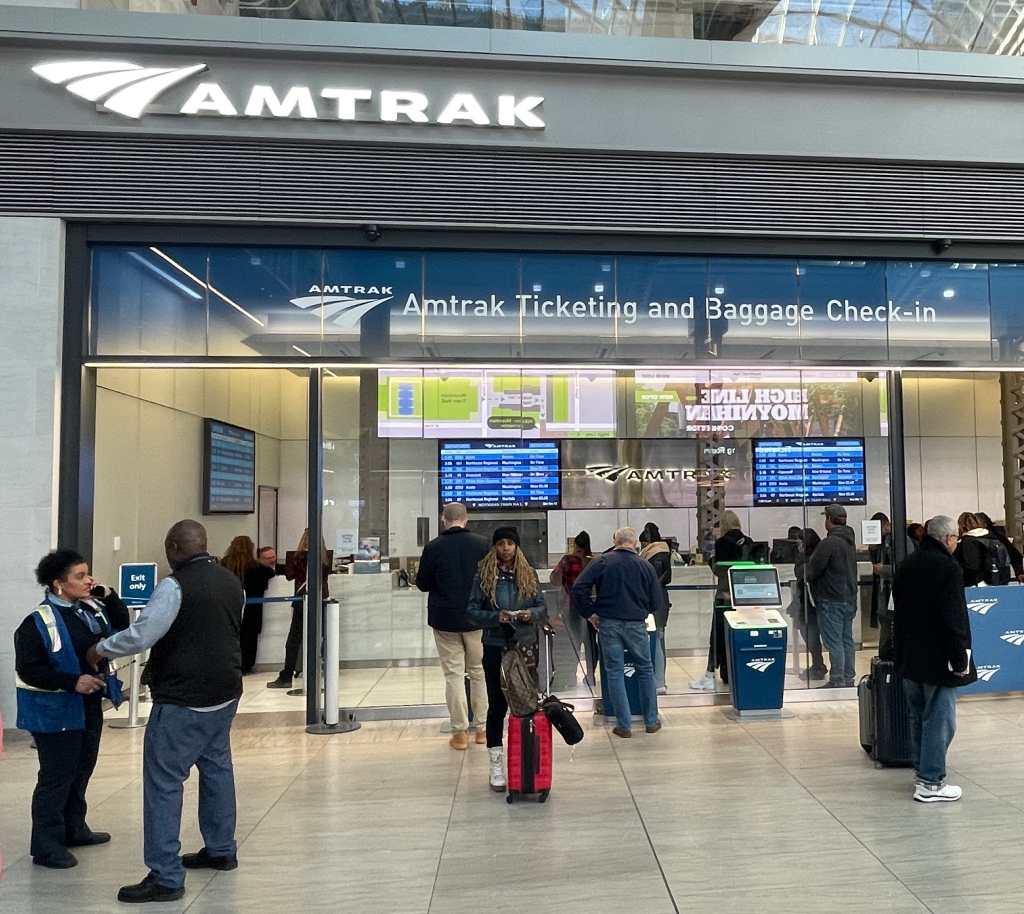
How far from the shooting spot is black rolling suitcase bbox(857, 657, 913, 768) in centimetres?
596

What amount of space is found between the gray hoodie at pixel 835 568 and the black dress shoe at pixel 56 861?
21.3ft

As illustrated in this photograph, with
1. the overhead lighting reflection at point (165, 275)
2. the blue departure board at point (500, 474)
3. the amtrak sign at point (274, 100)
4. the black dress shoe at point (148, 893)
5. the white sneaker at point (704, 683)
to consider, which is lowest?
the black dress shoe at point (148, 893)

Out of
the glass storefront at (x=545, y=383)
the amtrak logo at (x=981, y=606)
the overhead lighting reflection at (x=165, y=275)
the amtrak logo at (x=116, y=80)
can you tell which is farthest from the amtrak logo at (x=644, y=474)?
the amtrak logo at (x=116, y=80)

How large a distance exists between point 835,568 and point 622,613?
2.56 m

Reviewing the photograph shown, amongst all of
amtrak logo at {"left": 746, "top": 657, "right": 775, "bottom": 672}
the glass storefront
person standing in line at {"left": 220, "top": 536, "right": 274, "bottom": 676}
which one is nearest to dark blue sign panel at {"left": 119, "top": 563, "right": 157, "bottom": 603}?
the glass storefront

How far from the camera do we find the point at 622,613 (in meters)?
7.11

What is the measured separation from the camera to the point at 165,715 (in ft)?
13.5

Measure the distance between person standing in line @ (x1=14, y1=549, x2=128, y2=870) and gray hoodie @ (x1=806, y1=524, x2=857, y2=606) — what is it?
6.22m

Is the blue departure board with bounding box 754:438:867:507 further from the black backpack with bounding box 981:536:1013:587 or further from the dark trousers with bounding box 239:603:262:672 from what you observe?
the dark trousers with bounding box 239:603:262:672

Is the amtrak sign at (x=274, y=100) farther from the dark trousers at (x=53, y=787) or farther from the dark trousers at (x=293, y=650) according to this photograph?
the dark trousers at (x=53, y=787)

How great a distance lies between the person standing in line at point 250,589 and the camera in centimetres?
940

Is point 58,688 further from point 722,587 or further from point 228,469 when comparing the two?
point 228,469

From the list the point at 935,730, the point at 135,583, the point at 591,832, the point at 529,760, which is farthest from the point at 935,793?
the point at 135,583

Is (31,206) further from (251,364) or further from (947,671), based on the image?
(947,671)
